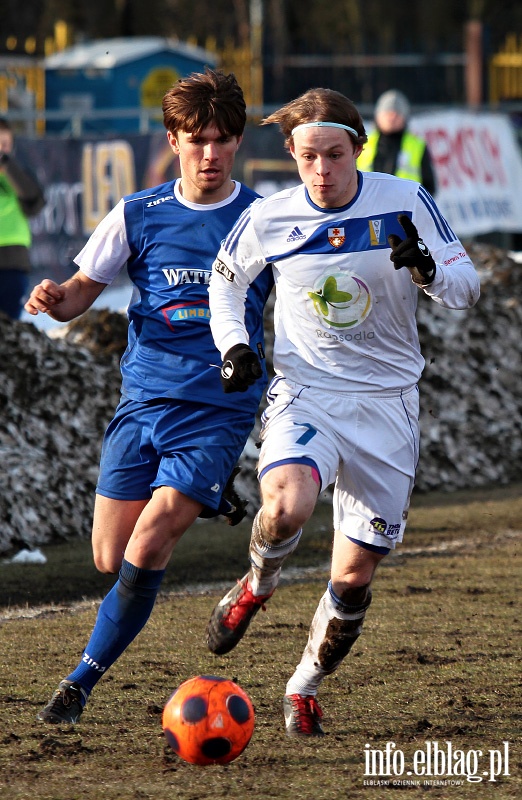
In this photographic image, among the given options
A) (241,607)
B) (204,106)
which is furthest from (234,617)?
(204,106)

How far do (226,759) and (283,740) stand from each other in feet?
1.53

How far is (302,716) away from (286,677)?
2.84ft

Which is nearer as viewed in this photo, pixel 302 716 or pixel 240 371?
pixel 240 371

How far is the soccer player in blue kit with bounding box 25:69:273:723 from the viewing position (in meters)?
5.43

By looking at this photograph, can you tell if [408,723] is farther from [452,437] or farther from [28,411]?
[452,437]

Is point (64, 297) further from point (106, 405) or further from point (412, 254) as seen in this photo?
point (106, 405)

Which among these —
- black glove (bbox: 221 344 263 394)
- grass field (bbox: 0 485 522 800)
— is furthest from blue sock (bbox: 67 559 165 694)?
black glove (bbox: 221 344 263 394)

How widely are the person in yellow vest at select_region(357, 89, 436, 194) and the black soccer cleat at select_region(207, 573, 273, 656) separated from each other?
23.5 ft

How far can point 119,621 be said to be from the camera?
543cm

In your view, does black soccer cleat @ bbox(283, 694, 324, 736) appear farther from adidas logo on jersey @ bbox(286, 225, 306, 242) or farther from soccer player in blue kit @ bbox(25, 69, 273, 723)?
adidas logo on jersey @ bbox(286, 225, 306, 242)

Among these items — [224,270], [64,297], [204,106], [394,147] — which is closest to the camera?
[224,270]

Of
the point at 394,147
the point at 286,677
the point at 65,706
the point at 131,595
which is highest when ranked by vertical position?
the point at 131,595

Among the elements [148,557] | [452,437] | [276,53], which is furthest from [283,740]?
[276,53]

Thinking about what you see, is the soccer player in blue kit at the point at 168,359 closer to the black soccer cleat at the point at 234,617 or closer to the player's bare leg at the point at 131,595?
the player's bare leg at the point at 131,595
